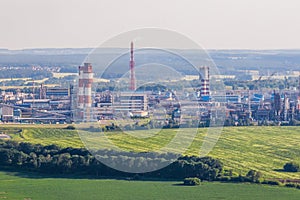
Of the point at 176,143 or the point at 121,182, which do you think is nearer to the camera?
the point at 121,182

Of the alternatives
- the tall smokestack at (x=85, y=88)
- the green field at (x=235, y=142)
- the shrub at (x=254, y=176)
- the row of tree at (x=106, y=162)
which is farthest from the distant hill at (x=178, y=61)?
the shrub at (x=254, y=176)

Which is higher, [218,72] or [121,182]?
[218,72]

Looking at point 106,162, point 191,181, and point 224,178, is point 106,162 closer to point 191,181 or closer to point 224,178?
point 191,181

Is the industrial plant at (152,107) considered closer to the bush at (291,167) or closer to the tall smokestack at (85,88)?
the tall smokestack at (85,88)

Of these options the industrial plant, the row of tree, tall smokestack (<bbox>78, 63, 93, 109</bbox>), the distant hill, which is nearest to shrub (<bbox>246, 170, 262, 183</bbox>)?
the row of tree

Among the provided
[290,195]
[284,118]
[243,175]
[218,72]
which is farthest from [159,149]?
[218,72]

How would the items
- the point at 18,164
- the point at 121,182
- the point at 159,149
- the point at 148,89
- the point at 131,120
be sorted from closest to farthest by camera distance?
1. the point at 121,182
2. the point at 18,164
3. the point at 159,149
4. the point at 131,120
5. the point at 148,89

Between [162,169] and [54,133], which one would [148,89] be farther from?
[162,169]
